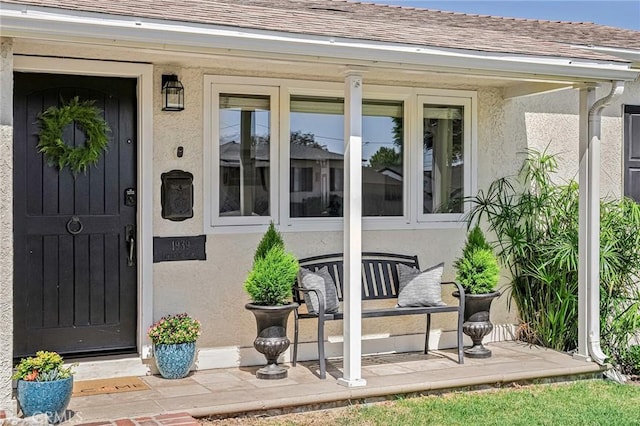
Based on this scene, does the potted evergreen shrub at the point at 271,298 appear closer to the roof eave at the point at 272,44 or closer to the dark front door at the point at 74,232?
the dark front door at the point at 74,232

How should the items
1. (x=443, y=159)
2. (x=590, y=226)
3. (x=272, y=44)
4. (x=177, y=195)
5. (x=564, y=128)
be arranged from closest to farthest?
(x=272, y=44), (x=177, y=195), (x=590, y=226), (x=443, y=159), (x=564, y=128)

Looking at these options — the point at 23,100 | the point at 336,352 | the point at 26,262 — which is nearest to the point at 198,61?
the point at 23,100

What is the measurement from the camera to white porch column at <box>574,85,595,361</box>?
673 centimetres

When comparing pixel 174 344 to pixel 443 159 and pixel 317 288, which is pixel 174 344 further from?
pixel 443 159

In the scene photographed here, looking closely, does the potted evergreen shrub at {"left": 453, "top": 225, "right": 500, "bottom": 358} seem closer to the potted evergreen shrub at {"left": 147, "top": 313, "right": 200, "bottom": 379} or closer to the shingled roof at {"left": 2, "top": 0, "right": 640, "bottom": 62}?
the shingled roof at {"left": 2, "top": 0, "right": 640, "bottom": 62}

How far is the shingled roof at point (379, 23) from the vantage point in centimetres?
517

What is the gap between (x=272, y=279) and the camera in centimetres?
600

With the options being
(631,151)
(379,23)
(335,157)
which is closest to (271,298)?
(335,157)

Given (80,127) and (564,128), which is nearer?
(80,127)

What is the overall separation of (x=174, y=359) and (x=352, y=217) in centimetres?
181

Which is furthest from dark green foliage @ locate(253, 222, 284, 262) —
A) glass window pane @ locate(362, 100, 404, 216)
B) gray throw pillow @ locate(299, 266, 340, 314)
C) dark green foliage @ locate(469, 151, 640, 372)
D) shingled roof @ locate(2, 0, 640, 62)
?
dark green foliage @ locate(469, 151, 640, 372)

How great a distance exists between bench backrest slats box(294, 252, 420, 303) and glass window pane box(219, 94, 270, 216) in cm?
68

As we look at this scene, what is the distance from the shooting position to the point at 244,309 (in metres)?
6.62

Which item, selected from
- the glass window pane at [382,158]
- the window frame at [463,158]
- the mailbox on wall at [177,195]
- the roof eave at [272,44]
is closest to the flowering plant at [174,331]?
the mailbox on wall at [177,195]
